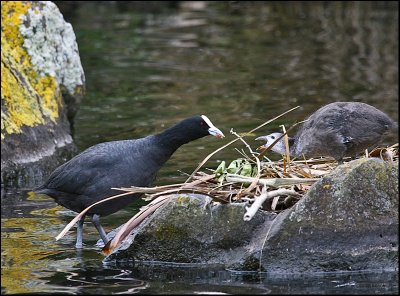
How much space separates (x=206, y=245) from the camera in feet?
22.3

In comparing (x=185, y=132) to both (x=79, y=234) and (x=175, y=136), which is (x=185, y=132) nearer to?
(x=175, y=136)

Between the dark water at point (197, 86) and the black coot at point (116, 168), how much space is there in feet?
1.18

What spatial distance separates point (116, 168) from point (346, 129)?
1866 millimetres

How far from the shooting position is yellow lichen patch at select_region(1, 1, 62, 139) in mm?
A: 10636

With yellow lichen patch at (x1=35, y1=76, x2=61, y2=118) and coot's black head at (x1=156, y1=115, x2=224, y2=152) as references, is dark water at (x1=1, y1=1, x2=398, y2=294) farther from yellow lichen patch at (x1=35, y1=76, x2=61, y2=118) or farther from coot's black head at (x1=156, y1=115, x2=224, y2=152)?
coot's black head at (x1=156, y1=115, x2=224, y2=152)

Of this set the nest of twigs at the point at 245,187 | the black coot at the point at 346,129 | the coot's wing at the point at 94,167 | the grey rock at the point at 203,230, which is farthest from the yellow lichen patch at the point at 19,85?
the black coot at the point at 346,129

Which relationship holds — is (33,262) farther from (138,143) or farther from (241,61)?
(241,61)

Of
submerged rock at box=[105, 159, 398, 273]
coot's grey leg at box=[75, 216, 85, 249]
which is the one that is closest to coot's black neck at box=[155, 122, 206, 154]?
coot's grey leg at box=[75, 216, 85, 249]

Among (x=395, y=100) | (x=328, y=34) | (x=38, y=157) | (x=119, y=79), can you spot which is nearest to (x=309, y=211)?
(x=38, y=157)

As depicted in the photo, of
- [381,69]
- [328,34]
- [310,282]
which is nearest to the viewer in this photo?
[310,282]

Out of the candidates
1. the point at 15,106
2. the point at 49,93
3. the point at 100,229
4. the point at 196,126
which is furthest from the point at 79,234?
the point at 49,93

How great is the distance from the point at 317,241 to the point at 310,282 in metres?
0.31

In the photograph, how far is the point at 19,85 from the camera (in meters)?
11.1

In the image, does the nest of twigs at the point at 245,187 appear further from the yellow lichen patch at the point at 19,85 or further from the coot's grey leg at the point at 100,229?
the yellow lichen patch at the point at 19,85
